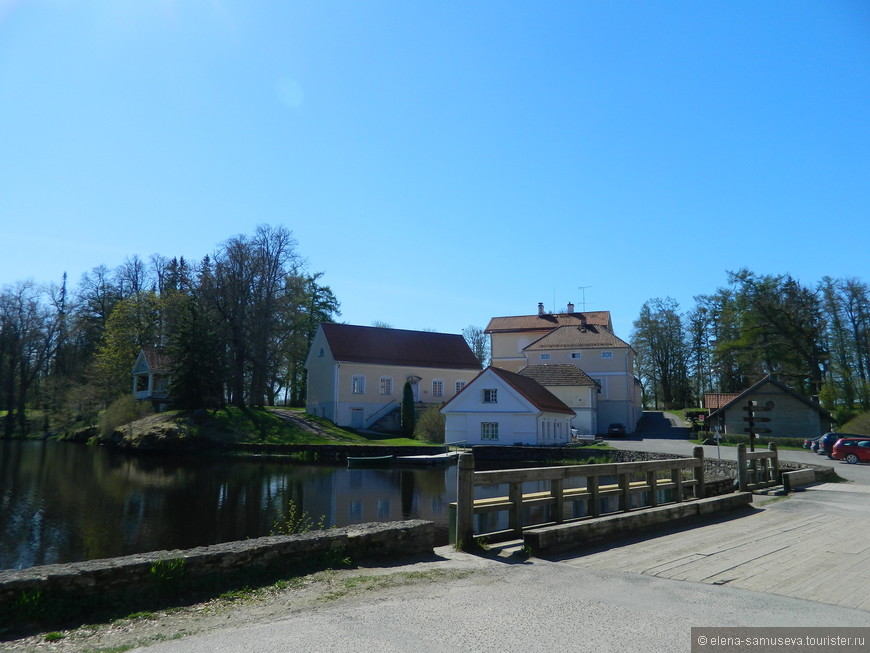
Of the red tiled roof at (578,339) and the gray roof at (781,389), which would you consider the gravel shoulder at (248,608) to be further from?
the red tiled roof at (578,339)

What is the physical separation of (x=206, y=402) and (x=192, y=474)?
1811cm

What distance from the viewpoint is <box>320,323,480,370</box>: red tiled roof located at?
53125mm

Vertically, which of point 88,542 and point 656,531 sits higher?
point 656,531

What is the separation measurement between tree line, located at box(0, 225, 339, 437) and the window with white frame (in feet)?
61.3

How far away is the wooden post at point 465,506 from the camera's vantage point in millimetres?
7910

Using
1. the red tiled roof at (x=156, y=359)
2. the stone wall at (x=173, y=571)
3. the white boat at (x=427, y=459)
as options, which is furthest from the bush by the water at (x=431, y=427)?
the stone wall at (x=173, y=571)

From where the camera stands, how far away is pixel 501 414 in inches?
1631

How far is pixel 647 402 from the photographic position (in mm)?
75562

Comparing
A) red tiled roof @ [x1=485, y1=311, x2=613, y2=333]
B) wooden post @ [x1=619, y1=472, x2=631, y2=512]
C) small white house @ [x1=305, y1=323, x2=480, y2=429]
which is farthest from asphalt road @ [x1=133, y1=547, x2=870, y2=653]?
red tiled roof @ [x1=485, y1=311, x2=613, y2=333]

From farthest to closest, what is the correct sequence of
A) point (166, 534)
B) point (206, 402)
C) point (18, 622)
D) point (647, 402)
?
1. point (647, 402)
2. point (206, 402)
3. point (166, 534)
4. point (18, 622)

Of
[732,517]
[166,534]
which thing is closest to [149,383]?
[166,534]

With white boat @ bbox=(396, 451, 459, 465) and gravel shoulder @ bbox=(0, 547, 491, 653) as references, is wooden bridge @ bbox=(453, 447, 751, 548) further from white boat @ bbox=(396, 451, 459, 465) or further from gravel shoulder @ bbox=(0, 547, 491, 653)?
white boat @ bbox=(396, 451, 459, 465)

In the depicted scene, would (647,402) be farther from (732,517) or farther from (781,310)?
(732,517)

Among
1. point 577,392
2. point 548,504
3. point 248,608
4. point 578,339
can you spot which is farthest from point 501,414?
point 248,608
